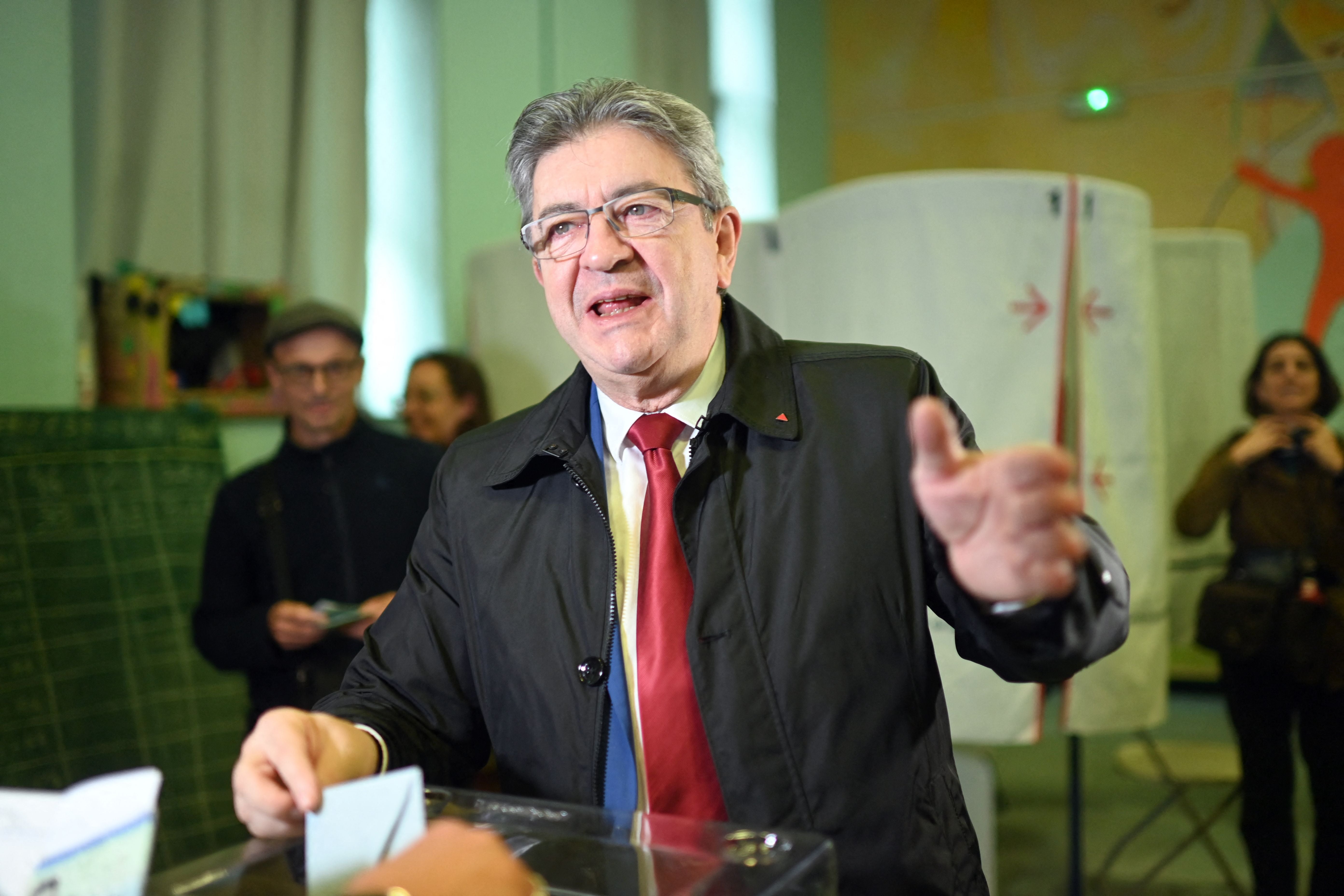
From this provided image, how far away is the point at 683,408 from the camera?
1.47 m

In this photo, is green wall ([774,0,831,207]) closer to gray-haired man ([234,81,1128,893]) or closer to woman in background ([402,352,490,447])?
woman in background ([402,352,490,447])

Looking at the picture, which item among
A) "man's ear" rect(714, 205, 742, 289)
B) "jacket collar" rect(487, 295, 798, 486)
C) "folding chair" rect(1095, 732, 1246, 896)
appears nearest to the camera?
"jacket collar" rect(487, 295, 798, 486)

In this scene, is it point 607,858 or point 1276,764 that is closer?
point 607,858

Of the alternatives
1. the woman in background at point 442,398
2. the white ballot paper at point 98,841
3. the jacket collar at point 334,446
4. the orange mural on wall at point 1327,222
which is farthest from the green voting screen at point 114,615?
the orange mural on wall at point 1327,222

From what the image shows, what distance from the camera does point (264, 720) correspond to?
1014mm

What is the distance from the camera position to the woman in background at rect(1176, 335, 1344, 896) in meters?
3.03

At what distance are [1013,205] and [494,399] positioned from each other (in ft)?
6.76

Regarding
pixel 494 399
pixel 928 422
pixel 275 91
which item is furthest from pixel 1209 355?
pixel 928 422

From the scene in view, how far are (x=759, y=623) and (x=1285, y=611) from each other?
2.42 metres

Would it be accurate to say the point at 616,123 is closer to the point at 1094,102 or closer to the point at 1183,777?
the point at 1183,777

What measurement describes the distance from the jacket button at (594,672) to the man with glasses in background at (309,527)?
136cm

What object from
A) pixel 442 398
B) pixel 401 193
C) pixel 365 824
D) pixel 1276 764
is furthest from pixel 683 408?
pixel 401 193

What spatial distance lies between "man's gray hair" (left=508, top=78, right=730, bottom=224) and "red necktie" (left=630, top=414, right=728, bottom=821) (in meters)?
0.47

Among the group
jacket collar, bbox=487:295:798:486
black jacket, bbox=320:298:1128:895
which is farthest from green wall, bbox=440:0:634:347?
black jacket, bbox=320:298:1128:895
